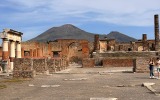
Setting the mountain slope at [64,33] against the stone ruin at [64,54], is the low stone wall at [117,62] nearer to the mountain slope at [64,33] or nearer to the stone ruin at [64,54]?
the stone ruin at [64,54]

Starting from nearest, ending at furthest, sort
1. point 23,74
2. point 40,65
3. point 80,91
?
point 80,91
point 23,74
point 40,65

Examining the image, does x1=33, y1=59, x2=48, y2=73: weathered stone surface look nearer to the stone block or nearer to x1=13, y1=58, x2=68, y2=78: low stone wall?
x1=13, y1=58, x2=68, y2=78: low stone wall

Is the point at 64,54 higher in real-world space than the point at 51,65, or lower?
higher

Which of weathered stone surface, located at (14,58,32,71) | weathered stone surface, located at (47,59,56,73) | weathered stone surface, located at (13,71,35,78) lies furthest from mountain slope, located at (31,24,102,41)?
weathered stone surface, located at (13,71,35,78)

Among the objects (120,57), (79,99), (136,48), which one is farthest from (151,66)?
Result: (136,48)

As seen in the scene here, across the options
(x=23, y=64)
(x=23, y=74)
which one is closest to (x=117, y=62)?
(x=23, y=64)

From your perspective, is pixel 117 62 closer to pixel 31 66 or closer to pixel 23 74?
pixel 31 66

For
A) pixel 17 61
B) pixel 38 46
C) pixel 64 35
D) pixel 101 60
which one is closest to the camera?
pixel 17 61

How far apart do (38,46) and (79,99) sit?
176ft

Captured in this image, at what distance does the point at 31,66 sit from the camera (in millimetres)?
23312

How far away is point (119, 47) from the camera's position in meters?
65.1

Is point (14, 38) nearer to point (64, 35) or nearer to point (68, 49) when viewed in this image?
point (68, 49)

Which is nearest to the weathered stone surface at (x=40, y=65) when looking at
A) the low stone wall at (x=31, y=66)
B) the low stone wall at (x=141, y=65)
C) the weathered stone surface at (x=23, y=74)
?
the low stone wall at (x=31, y=66)

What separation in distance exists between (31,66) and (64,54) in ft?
134
